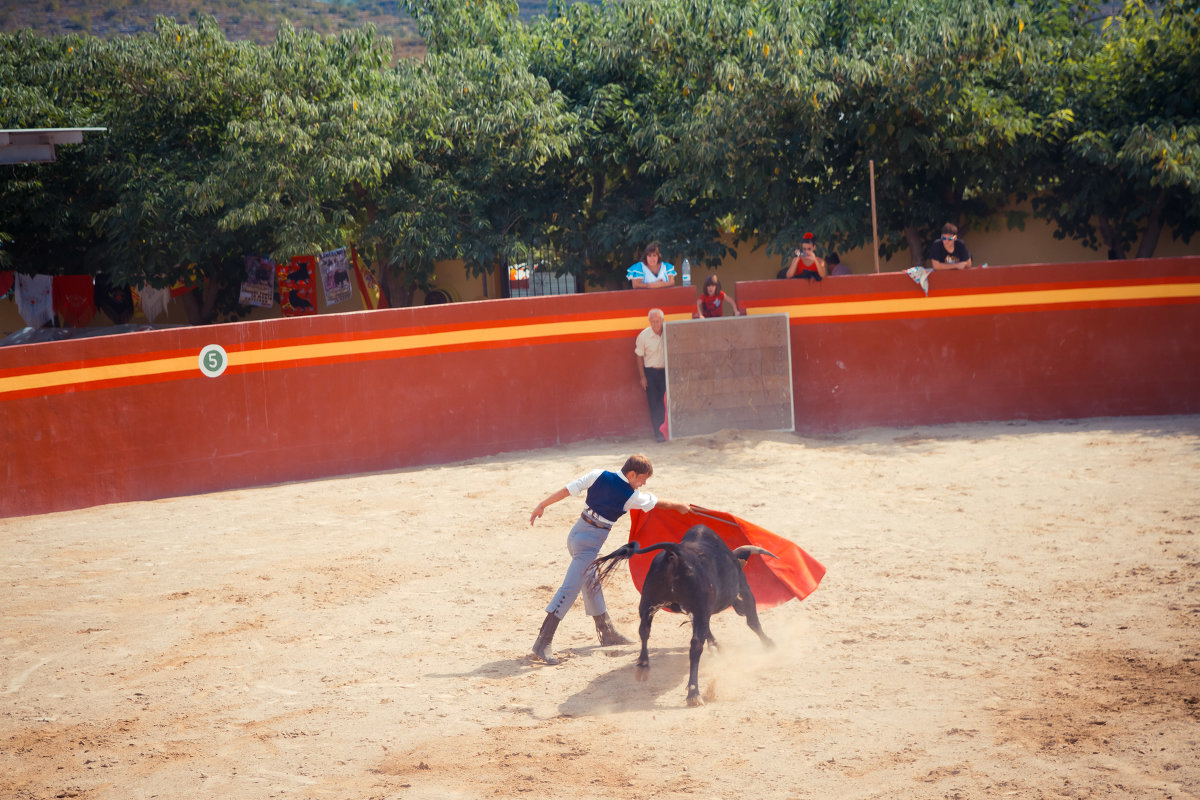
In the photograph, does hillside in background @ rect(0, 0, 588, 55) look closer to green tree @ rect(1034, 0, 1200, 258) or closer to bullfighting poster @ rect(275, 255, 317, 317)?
bullfighting poster @ rect(275, 255, 317, 317)

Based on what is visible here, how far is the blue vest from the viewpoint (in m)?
6.23

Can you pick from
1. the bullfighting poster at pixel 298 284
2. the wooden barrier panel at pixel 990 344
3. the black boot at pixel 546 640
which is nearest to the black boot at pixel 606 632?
the black boot at pixel 546 640

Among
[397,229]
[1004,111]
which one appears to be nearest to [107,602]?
[397,229]

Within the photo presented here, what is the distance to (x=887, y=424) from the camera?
42.6ft

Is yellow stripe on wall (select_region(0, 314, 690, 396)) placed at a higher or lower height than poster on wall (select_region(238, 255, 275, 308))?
lower

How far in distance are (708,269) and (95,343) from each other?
931cm

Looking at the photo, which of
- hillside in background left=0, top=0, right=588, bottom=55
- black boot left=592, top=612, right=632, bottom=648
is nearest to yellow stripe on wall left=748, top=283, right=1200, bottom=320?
black boot left=592, top=612, right=632, bottom=648

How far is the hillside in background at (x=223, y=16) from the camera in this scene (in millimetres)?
46000

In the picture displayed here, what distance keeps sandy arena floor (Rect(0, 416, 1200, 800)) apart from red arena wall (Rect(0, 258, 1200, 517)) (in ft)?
3.05

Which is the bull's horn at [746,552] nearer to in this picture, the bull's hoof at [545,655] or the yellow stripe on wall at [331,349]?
the bull's hoof at [545,655]

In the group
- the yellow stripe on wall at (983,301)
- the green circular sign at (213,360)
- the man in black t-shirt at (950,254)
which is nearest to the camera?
the green circular sign at (213,360)

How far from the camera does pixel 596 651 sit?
6539 millimetres

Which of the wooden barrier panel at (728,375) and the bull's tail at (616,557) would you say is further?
the wooden barrier panel at (728,375)

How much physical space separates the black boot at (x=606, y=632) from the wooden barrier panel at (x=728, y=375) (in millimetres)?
5852
